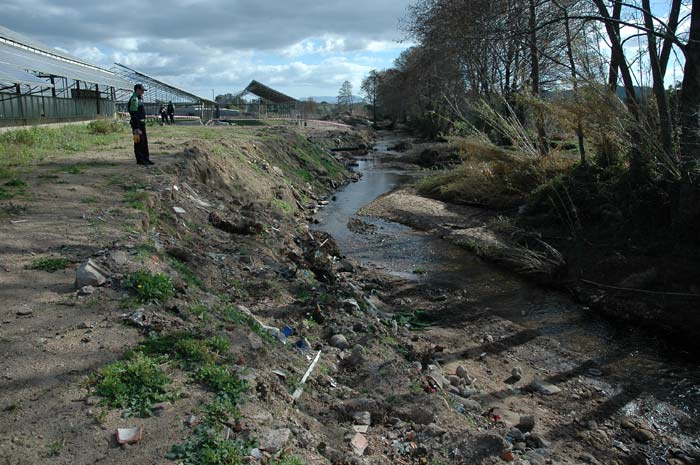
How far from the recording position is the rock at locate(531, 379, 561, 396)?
679cm

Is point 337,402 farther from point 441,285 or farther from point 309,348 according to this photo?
point 441,285

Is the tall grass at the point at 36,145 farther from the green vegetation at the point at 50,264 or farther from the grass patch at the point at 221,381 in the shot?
the grass patch at the point at 221,381

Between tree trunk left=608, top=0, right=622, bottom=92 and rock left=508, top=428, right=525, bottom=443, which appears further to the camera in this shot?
tree trunk left=608, top=0, right=622, bottom=92

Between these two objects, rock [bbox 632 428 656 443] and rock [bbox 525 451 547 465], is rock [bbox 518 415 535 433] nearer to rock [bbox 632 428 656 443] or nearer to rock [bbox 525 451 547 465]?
rock [bbox 525 451 547 465]

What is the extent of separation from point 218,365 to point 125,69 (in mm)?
47300

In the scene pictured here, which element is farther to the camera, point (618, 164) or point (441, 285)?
point (618, 164)

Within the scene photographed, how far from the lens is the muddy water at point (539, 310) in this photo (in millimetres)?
7012

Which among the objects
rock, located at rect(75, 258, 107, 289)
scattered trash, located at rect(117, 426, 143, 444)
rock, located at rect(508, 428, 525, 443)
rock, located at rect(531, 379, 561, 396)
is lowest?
rock, located at rect(531, 379, 561, 396)

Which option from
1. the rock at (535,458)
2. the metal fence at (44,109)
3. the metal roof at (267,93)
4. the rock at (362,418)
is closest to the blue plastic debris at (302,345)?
the rock at (362,418)

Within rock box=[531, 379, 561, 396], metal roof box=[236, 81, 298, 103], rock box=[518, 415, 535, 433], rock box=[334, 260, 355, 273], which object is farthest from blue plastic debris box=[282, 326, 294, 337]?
metal roof box=[236, 81, 298, 103]

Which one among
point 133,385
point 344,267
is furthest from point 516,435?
point 344,267

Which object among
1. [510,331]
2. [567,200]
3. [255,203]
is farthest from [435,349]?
[255,203]

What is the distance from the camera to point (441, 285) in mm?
10945

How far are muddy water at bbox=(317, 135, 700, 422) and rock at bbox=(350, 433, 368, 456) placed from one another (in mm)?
3777
